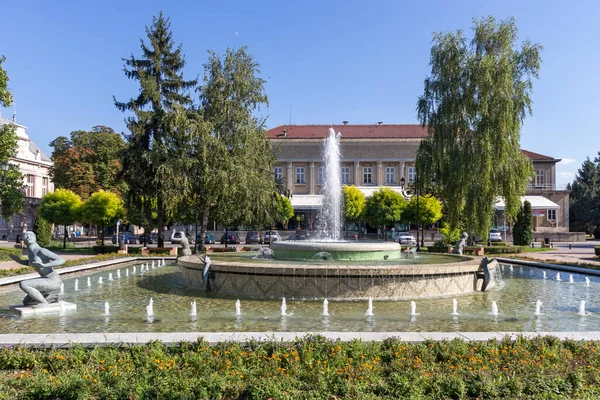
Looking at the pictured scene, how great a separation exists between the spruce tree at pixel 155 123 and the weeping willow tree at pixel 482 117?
1616 cm

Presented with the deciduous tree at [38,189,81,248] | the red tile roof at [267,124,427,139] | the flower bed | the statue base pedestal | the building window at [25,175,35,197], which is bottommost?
the statue base pedestal

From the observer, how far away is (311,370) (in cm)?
607

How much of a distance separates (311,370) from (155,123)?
87.2 ft

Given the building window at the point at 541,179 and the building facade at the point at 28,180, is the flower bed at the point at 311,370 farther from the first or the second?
the building facade at the point at 28,180

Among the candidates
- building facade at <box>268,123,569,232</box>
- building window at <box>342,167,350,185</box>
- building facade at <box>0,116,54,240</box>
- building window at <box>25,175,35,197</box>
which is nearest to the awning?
building facade at <box>268,123,569,232</box>

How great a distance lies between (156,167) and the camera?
1121 inches

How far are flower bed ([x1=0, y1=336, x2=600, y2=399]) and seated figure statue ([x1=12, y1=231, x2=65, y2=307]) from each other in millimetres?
3933

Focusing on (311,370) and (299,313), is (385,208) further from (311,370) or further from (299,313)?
(311,370)

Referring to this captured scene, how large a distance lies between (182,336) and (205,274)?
647 centimetres

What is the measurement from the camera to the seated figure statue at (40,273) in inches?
412

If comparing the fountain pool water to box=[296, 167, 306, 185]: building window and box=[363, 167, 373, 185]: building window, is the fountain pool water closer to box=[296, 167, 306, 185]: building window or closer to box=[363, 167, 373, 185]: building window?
box=[363, 167, 373, 185]: building window

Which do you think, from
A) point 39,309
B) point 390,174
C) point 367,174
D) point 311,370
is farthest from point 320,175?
point 311,370

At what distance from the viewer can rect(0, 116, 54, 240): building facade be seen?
205 feet

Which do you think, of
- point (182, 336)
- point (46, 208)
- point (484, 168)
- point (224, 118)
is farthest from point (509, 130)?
point (46, 208)
